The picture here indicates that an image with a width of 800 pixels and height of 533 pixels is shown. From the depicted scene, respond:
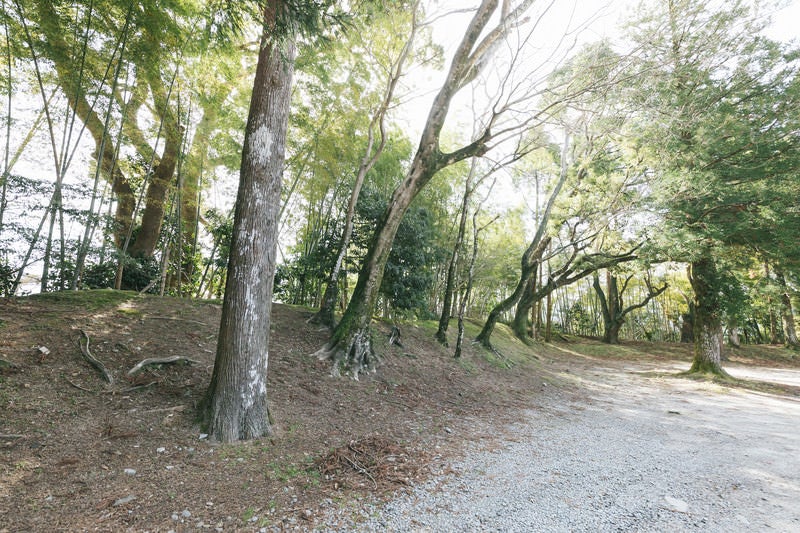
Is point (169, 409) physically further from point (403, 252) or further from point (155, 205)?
point (155, 205)

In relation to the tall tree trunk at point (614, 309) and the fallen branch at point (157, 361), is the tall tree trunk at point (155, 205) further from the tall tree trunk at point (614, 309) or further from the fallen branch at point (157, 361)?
the tall tree trunk at point (614, 309)

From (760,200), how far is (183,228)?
12.9 metres

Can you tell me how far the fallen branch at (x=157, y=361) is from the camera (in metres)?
3.38

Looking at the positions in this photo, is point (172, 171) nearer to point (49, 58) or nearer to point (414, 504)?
point (49, 58)

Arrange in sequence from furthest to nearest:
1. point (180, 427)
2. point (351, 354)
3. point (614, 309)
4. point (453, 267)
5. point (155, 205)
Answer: point (614, 309)
point (155, 205)
point (453, 267)
point (351, 354)
point (180, 427)

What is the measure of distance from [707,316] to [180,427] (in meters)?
10.7

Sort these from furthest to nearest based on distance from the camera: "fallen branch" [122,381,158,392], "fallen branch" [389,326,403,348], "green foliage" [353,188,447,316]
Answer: "green foliage" [353,188,447,316]
"fallen branch" [389,326,403,348]
"fallen branch" [122,381,158,392]

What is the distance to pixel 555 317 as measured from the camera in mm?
22609

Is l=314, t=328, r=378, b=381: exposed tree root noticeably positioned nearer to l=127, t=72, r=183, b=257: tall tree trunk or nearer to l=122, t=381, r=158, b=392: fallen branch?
l=122, t=381, r=158, b=392: fallen branch

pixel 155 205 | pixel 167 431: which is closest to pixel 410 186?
pixel 167 431

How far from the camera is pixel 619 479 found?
2.62 m

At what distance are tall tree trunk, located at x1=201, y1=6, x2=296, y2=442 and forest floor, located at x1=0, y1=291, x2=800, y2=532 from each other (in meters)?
0.25

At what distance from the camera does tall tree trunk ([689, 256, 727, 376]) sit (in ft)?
26.2

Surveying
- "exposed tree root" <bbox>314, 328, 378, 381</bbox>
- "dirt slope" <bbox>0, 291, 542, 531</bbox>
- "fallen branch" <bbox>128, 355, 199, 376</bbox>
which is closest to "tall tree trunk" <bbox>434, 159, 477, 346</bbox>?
"dirt slope" <bbox>0, 291, 542, 531</bbox>
